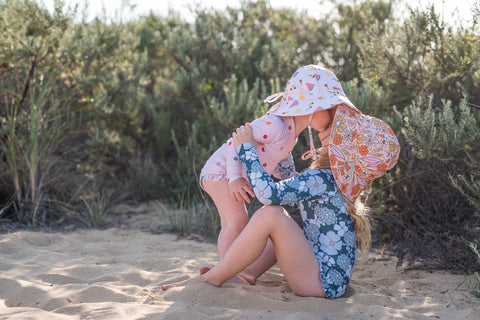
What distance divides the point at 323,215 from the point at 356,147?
16.4 inches

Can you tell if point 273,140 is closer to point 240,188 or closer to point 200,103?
point 240,188

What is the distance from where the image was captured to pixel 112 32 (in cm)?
624

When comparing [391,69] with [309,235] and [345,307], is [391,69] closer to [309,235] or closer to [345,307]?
[309,235]

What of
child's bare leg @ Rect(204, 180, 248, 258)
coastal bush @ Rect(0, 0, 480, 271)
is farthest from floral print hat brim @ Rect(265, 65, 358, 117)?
coastal bush @ Rect(0, 0, 480, 271)

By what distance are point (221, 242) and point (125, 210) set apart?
291 cm

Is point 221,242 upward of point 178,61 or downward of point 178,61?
downward

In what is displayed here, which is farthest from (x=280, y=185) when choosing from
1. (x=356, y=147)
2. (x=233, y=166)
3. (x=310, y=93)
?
(x=310, y=93)

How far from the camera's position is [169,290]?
8.95 ft

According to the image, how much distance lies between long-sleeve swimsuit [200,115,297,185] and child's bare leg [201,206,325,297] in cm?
29

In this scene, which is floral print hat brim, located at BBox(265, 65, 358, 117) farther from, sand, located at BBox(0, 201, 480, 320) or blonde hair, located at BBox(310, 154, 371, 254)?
sand, located at BBox(0, 201, 480, 320)

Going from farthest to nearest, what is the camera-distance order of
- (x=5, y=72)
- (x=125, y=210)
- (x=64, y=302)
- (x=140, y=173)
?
(x=140, y=173) < (x=125, y=210) < (x=5, y=72) < (x=64, y=302)

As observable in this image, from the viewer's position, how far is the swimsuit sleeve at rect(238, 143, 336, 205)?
245 cm

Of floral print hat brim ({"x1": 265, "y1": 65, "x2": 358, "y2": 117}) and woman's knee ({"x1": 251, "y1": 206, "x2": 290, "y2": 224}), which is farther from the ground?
floral print hat brim ({"x1": 265, "y1": 65, "x2": 358, "y2": 117})

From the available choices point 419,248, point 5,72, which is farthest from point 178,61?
point 419,248
